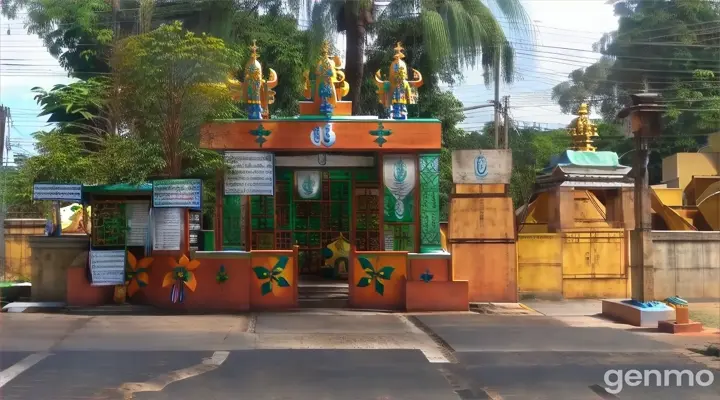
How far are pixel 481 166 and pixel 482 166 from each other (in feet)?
0.07

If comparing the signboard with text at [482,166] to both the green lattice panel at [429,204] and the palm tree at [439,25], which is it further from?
the palm tree at [439,25]

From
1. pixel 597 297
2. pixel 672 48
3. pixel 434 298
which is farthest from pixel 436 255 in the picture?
pixel 672 48

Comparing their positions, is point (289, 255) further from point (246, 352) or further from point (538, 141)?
point (538, 141)

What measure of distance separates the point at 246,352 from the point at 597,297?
10.0 metres

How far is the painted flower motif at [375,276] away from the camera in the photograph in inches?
620

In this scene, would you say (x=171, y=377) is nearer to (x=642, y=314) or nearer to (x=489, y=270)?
(x=642, y=314)

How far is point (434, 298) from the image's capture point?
51.2ft

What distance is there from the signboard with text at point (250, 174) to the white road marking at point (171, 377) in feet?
19.8

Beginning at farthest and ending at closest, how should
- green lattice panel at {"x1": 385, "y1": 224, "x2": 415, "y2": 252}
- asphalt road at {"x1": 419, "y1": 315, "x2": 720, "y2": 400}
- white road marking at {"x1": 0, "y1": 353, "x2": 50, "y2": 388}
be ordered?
1. green lattice panel at {"x1": 385, "y1": 224, "x2": 415, "y2": 252}
2. white road marking at {"x1": 0, "y1": 353, "x2": 50, "y2": 388}
3. asphalt road at {"x1": 419, "y1": 315, "x2": 720, "y2": 400}

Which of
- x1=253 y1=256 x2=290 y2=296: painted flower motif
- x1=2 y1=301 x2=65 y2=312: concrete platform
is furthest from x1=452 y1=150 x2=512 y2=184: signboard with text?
x1=2 y1=301 x2=65 y2=312: concrete platform

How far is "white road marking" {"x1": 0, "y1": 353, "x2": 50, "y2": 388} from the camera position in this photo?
8.66 m

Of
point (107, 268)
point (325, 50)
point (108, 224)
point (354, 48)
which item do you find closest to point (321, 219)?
point (325, 50)

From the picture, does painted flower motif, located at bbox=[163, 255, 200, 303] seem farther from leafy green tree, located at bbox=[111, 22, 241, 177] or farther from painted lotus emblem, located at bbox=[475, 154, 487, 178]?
painted lotus emblem, located at bbox=[475, 154, 487, 178]

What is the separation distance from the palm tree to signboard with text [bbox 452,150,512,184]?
4019 mm
